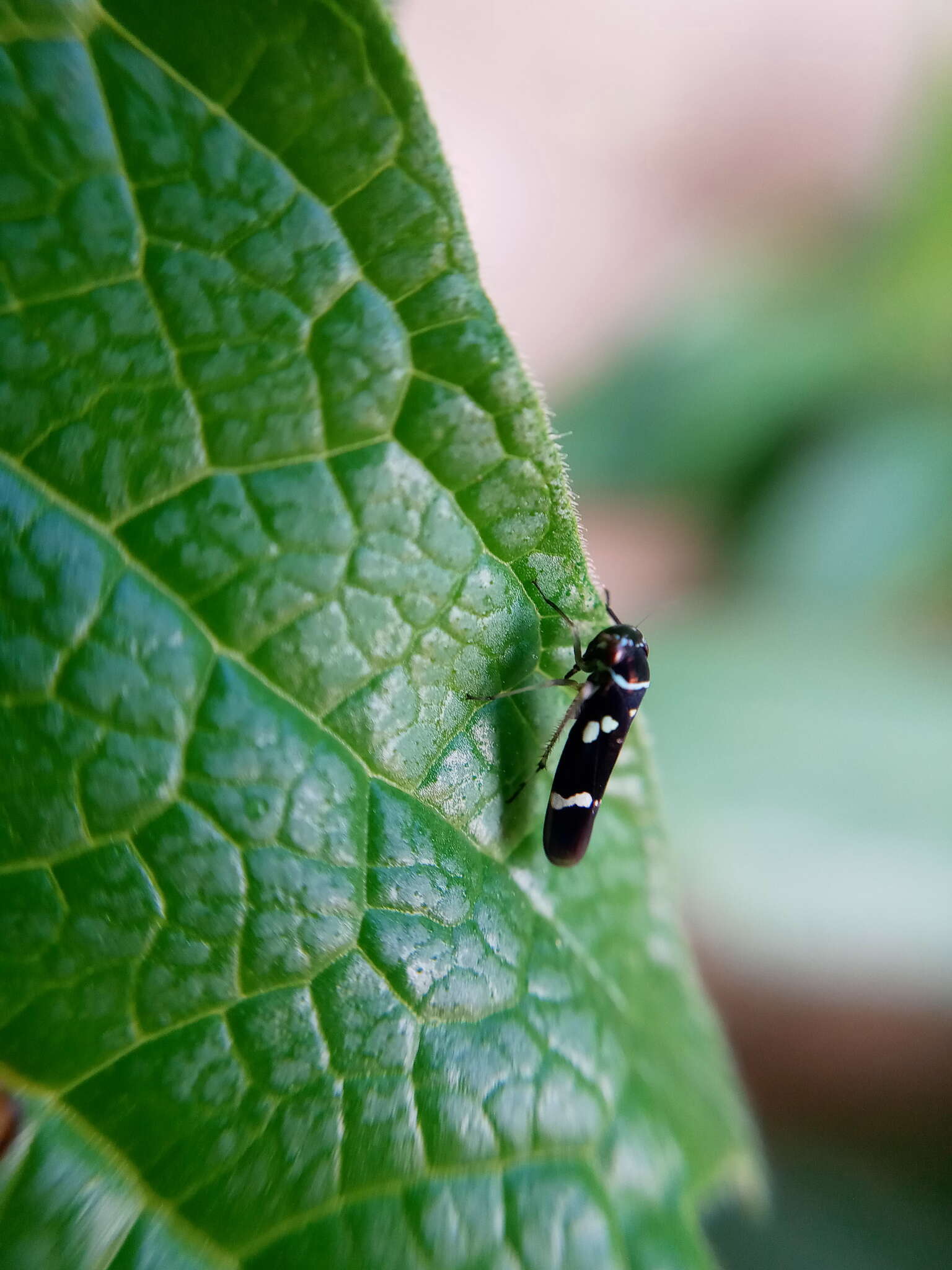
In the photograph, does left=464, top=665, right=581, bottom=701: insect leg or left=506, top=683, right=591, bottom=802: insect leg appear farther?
left=506, top=683, right=591, bottom=802: insect leg

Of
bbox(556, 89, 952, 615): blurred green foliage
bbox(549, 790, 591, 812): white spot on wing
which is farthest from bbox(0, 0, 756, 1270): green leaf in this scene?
bbox(556, 89, 952, 615): blurred green foliage

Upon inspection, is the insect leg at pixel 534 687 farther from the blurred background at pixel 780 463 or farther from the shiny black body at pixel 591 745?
the blurred background at pixel 780 463

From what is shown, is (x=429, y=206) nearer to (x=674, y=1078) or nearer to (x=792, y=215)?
(x=674, y=1078)

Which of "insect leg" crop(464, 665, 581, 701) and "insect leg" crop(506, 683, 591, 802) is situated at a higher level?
"insect leg" crop(464, 665, 581, 701)

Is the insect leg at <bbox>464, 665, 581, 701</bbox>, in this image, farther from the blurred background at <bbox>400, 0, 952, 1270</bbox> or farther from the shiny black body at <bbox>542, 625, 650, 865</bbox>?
the blurred background at <bbox>400, 0, 952, 1270</bbox>

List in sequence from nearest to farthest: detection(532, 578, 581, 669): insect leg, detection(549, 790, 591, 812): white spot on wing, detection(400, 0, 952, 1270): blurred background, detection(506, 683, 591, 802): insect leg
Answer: detection(532, 578, 581, 669): insect leg → detection(549, 790, 591, 812): white spot on wing → detection(506, 683, 591, 802): insect leg → detection(400, 0, 952, 1270): blurred background

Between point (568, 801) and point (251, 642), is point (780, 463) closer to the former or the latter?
point (568, 801)

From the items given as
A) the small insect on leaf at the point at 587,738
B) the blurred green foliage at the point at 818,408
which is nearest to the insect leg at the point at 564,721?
the small insect on leaf at the point at 587,738
